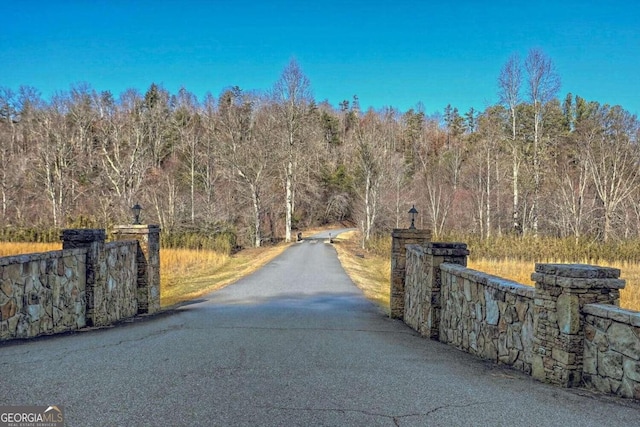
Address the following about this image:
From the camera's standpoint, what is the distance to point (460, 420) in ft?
11.5

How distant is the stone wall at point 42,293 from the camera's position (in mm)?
6105

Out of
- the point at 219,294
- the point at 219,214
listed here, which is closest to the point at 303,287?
the point at 219,294

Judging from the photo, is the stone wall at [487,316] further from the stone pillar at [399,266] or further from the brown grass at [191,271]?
the brown grass at [191,271]

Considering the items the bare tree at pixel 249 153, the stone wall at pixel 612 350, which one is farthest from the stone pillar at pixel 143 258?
the bare tree at pixel 249 153

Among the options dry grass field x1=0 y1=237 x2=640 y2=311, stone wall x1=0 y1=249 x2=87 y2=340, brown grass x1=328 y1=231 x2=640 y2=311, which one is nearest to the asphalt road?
stone wall x1=0 y1=249 x2=87 y2=340

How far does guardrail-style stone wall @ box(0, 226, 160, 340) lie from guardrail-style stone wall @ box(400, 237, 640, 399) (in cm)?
613

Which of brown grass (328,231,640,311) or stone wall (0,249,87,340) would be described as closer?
stone wall (0,249,87,340)

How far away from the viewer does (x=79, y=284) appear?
771cm

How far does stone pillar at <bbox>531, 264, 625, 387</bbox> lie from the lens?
13.8 feet

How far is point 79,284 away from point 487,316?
255 inches

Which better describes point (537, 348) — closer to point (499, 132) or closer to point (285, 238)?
point (499, 132)

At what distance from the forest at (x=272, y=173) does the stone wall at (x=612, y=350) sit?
86.9 feet

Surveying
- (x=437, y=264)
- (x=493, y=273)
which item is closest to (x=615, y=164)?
(x=493, y=273)

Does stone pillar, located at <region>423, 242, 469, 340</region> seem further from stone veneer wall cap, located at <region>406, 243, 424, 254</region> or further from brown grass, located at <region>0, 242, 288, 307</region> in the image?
brown grass, located at <region>0, 242, 288, 307</region>
